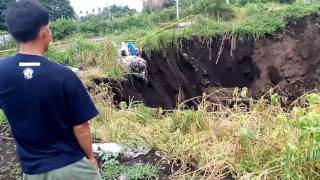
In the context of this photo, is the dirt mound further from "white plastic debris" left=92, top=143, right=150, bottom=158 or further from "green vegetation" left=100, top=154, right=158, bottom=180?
"green vegetation" left=100, top=154, right=158, bottom=180

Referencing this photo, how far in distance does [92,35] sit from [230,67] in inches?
159

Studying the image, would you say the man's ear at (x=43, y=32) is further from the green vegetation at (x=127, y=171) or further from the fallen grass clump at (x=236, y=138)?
the green vegetation at (x=127, y=171)

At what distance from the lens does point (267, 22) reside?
1301cm

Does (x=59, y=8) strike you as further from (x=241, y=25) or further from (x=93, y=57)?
(x=93, y=57)

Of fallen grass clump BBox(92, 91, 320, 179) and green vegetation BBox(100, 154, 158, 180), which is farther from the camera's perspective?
green vegetation BBox(100, 154, 158, 180)

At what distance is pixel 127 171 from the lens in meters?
4.36

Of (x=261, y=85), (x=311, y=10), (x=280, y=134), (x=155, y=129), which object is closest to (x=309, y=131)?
(x=280, y=134)

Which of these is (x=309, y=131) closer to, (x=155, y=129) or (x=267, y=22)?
(x=155, y=129)

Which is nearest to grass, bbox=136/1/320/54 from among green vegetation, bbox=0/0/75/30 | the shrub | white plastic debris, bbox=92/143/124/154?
the shrub

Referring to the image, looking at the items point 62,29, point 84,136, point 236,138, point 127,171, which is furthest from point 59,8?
point 84,136

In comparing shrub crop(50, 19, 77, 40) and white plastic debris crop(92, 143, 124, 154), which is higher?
shrub crop(50, 19, 77, 40)

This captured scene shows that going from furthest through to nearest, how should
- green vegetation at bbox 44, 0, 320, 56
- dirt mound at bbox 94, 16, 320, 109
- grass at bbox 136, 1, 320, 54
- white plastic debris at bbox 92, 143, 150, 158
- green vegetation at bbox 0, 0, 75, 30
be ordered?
green vegetation at bbox 0, 0, 75, 30
dirt mound at bbox 94, 16, 320, 109
grass at bbox 136, 1, 320, 54
green vegetation at bbox 44, 0, 320, 56
white plastic debris at bbox 92, 143, 150, 158

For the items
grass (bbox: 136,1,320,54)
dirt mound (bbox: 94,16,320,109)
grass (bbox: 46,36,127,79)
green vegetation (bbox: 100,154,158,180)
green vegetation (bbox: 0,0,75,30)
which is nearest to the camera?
green vegetation (bbox: 100,154,158,180)

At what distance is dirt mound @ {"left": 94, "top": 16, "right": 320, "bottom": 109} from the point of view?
12.3 meters
